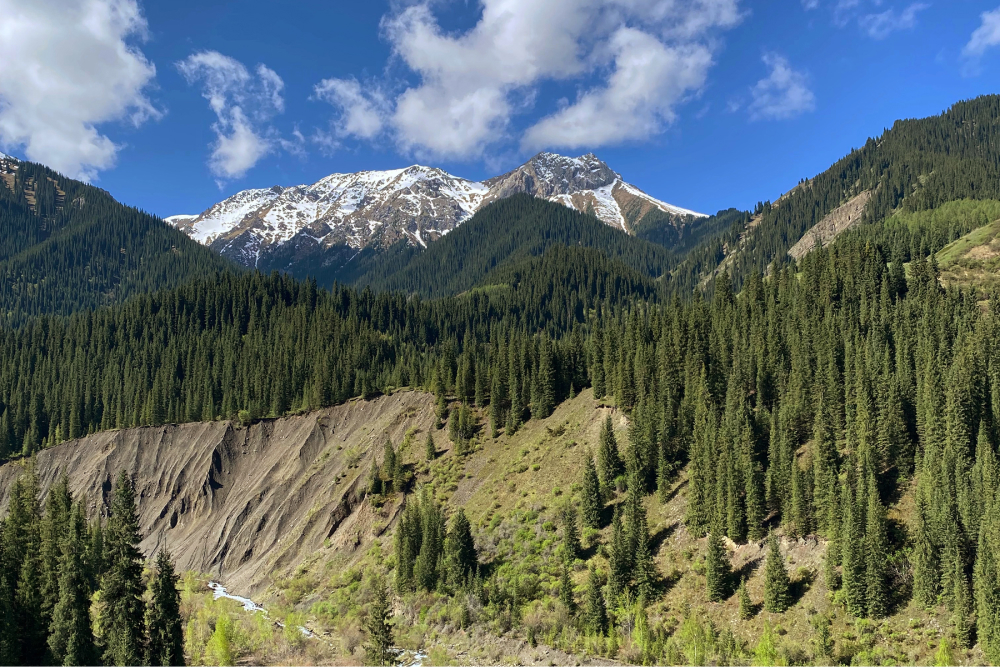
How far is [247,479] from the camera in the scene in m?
122

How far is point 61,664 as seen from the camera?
4728cm

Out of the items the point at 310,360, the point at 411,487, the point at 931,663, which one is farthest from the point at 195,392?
the point at 931,663

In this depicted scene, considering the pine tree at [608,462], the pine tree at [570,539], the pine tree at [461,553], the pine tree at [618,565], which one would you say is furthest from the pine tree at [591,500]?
the pine tree at [461,553]

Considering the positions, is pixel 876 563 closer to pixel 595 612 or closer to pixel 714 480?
pixel 714 480

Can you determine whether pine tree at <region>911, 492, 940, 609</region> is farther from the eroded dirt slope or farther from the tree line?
the eroded dirt slope

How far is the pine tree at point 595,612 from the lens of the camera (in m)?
62.8

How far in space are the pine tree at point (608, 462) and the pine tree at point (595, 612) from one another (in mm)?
15729

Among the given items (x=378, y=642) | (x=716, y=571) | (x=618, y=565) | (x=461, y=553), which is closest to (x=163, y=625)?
(x=378, y=642)

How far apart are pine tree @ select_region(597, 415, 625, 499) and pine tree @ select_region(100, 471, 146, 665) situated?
49.4 m

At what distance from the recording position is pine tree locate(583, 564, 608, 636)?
206 ft

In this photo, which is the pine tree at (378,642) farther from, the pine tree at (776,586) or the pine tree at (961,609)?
the pine tree at (961,609)

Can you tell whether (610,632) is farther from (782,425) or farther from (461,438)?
(461,438)

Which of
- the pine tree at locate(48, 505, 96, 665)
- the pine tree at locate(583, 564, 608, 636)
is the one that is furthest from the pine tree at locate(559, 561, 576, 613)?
the pine tree at locate(48, 505, 96, 665)

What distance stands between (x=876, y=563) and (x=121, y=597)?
57030 millimetres
